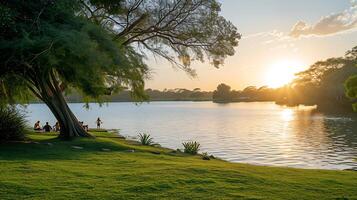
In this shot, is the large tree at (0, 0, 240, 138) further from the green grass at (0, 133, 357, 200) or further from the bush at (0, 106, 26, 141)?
the green grass at (0, 133, 357, 200)

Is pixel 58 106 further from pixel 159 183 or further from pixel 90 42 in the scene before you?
pixel 159 183

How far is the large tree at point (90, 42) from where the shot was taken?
60.3 ft

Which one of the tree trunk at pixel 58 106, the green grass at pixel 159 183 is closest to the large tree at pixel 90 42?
the tree trunk at pixel 58 106

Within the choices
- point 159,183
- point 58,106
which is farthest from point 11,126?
point 159,183

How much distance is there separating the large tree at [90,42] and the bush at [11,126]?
1.93 metres

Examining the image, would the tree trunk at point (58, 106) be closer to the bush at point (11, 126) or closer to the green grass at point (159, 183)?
the bush at point (11, 126)

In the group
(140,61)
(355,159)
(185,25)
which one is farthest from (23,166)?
(355,159)

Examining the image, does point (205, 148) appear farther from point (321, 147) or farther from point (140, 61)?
point (140, 61)

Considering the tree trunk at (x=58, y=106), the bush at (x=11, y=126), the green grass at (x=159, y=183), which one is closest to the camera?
the green grass at (x=159, y=183)

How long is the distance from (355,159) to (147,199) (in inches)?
885

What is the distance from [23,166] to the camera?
40.3 ft

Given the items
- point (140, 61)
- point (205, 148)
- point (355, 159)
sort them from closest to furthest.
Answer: point (140, 61) < point (355, 159) < point (205, 148)

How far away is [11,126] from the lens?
2159 cm

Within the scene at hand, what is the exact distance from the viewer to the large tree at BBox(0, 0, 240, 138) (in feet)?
60.3
